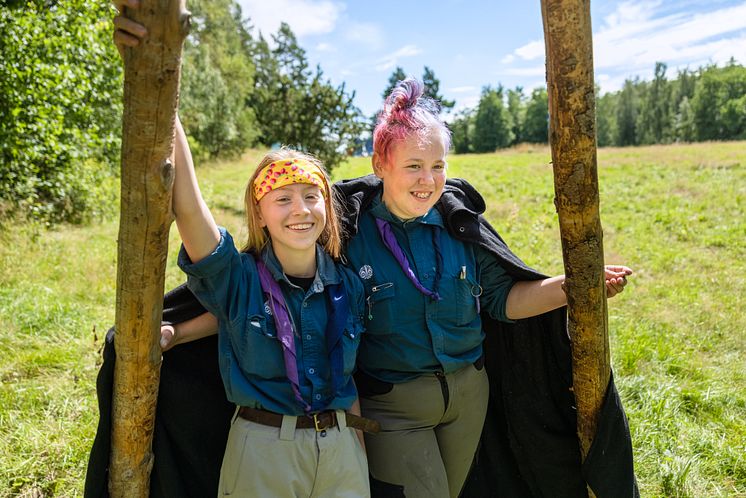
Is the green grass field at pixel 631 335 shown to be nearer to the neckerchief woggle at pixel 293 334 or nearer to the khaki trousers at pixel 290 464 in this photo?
the khaki trousers at pixel 290 464

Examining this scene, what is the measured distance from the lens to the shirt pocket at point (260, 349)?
7.23 feet

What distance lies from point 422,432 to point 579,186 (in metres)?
1.30

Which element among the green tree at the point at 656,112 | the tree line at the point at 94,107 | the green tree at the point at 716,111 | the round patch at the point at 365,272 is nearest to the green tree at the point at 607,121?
the green tree at the point at 656,112

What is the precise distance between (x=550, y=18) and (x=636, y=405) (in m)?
3.54

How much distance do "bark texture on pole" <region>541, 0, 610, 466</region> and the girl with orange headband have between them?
3.28 feet

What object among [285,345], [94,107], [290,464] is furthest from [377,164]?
[94,107]

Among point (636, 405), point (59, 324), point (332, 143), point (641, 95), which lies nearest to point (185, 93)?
point (332, 143)

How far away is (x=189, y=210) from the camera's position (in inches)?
78.7

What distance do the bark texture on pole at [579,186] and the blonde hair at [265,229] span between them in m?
0.97

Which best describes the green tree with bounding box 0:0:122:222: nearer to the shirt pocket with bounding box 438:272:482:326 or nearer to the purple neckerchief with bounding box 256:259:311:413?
the purple neckerchief with bounding box 256:259:311:413

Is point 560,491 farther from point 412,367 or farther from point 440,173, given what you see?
point 440,173

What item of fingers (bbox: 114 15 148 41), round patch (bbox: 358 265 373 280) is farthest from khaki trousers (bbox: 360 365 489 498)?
fingers (bbox: 114 15 148 41)

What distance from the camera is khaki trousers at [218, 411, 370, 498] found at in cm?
Answer: 214

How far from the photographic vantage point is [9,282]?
275 inches
